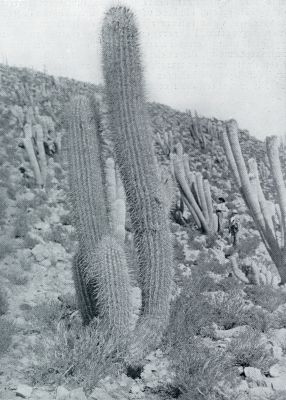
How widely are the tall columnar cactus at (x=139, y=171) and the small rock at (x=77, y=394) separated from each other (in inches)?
50.0

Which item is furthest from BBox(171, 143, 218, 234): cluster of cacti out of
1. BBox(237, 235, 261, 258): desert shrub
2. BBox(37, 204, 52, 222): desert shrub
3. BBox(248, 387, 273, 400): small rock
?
BBox(248, 387, 273, 400): small rock

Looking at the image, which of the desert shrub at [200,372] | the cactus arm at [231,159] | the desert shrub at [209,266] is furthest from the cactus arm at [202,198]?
the desert shrub at [200,372]

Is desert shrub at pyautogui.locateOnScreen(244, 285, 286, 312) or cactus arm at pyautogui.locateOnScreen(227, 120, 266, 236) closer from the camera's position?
cactus arm at pyautogui.locateOnScreen(227, 120, 266, 236)

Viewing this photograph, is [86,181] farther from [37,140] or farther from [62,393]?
[37,140]

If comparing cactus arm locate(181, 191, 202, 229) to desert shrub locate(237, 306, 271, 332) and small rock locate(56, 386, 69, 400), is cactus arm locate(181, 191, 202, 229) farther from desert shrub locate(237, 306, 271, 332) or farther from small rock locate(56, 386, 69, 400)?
small rock locate(56, 386, 69, 400)

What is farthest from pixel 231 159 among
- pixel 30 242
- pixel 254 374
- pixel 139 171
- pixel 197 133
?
pixel 197 133

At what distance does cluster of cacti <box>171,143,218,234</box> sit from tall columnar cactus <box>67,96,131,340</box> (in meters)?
8.21

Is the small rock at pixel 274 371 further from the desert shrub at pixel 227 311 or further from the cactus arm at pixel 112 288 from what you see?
the cactus arm at pixel 112 288

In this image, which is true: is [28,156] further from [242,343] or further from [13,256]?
[242,343]

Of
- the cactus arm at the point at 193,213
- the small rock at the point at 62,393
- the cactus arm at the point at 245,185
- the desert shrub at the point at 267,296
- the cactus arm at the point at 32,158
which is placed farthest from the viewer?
the cactus arm at the point at 32,158

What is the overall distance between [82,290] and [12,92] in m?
23.2

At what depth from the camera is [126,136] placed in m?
6.13

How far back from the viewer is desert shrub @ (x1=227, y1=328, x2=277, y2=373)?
6.09 m

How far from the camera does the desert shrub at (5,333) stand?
6.15m
